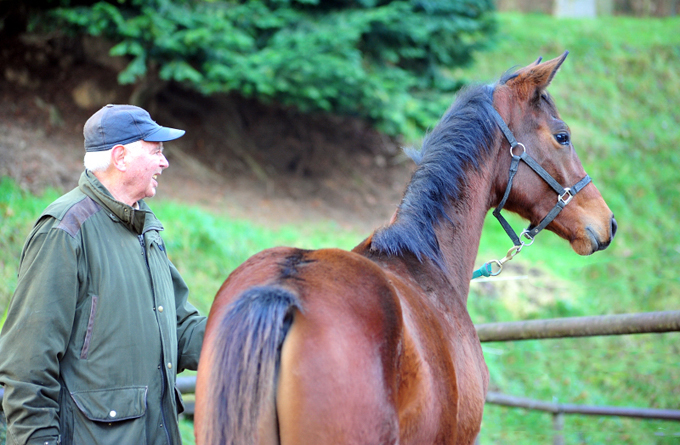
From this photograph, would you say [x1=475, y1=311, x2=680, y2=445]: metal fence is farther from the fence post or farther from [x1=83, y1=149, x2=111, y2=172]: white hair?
[x1=83, y1=149, x2=111, y2=172]: white hair

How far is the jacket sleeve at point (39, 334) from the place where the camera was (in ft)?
5.93

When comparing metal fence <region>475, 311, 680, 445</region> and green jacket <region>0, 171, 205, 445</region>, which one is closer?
green jacket <region>0, 171, 205, 445</region>

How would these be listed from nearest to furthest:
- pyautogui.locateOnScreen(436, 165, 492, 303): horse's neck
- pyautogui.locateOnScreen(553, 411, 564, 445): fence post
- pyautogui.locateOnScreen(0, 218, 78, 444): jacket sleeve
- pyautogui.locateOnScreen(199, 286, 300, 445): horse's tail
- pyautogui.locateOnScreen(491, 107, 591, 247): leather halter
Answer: pyautogui.locateOnScreen(199, 286, 300, 445): horse's tail, pyautogui.locateOnScreen(0, 218, 78, 444): jacket sleeve, pyautogui.locateOnScreen(436, 165, 492, 303): horse's neck, pyautogui.locateOnScreen(491, 107, 591, 247): leather halter, pyautogui.locateOnScreen(553, 411, 564, 445): fence post

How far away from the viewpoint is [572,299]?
26.4 feet

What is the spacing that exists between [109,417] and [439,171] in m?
1.78

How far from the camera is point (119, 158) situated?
7.27 ft

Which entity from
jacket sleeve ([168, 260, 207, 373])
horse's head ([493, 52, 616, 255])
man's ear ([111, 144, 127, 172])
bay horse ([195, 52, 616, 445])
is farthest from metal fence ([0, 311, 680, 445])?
man's ear ([111, 144, 127, 172])

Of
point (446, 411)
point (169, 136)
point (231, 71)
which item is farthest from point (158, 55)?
point (446, 411)

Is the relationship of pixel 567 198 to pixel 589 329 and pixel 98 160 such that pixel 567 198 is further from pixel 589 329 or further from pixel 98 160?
pixel 98 160

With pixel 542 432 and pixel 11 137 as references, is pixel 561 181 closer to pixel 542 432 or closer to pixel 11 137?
pixel 542 432

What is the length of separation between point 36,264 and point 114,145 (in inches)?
22.7

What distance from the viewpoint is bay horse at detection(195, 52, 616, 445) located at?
1.54 m

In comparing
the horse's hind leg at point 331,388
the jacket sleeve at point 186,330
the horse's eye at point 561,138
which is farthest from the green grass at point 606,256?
the jacket sleeve at point 186,330

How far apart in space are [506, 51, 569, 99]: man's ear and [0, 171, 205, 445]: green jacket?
2.06 m
